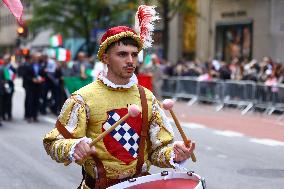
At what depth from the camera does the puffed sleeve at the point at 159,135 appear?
4.21 m

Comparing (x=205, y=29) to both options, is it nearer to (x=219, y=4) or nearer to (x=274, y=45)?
(x=219, y=4)

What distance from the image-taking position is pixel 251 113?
20766 millimetres

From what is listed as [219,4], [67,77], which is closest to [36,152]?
[67,77]

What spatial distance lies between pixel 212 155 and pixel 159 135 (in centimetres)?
Result: 782

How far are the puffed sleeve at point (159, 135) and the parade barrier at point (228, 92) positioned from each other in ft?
51.6

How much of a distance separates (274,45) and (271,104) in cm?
1184

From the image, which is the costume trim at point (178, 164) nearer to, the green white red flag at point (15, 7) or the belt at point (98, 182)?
the belt at point (98, 182)

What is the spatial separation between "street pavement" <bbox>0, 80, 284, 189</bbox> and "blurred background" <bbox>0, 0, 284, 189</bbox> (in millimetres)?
16

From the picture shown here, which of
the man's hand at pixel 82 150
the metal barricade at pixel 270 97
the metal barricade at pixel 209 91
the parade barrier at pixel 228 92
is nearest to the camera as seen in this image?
the man's hand at pixel 82 150

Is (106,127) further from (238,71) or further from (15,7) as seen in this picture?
(238,71)

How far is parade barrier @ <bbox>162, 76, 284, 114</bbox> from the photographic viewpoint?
20.0 metres

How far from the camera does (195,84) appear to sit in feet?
82.0

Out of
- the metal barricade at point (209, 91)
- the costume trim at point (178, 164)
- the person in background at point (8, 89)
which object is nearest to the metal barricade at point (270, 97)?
Answer: the metal barricade at point (209, 91)

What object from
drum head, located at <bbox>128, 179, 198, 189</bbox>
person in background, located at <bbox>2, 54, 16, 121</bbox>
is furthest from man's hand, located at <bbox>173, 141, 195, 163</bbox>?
person in background, located at <bbox>2, 54, 16, 121</bbox>
